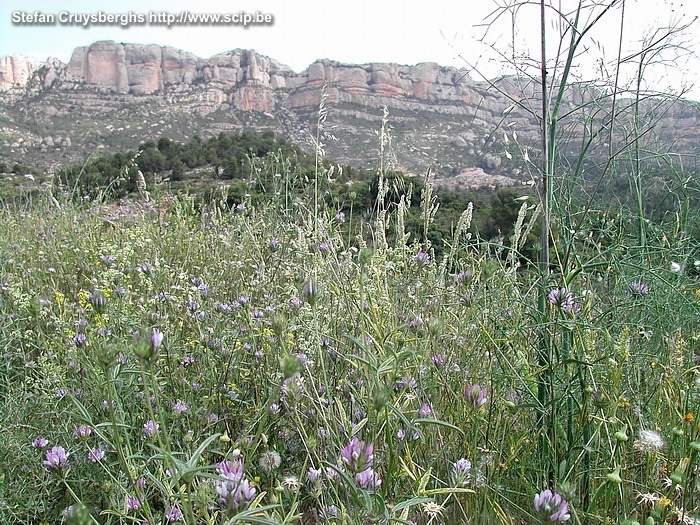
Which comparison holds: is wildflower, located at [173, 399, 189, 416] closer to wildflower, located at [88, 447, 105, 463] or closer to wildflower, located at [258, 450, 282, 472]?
wildflower, located at [88, 447, 105, 463]

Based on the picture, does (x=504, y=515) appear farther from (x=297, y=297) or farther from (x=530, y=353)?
(x=297, y=297)

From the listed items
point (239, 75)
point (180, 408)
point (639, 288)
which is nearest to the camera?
point (180, 408)

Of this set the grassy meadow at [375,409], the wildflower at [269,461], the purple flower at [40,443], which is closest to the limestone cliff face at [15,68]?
the grassy meadow at [375,409]

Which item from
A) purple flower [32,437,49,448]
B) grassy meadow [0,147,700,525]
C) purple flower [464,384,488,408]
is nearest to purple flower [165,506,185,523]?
grassy meadow [0,147,700,525]

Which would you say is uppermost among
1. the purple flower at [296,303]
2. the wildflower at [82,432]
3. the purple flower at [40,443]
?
the purple flower at [296,303]

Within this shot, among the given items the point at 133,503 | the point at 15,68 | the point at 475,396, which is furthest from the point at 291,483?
the point at 15,68

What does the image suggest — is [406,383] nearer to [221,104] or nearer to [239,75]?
[221,104]

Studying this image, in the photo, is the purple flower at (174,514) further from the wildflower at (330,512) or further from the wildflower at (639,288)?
the wildflower at (639,288)
